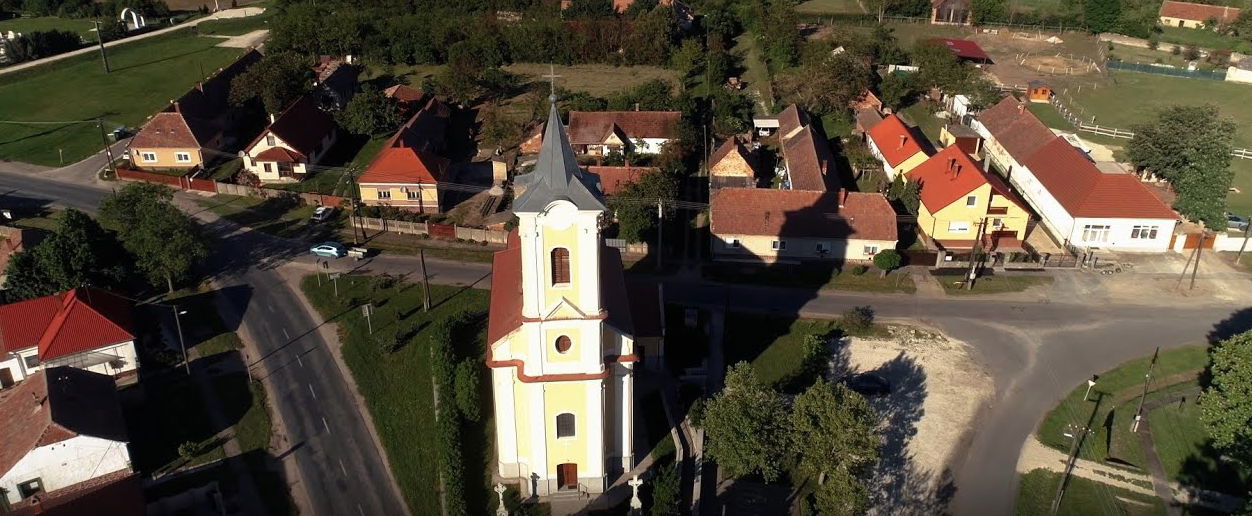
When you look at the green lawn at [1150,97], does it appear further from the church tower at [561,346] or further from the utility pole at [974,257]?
the church tower at [561,346]

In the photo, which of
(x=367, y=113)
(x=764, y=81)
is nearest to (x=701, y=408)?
(x=367, y=113)

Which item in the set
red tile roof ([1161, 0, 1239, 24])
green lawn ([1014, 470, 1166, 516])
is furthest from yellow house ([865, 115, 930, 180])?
red tile roof ([1161, 0, 1239, 24])

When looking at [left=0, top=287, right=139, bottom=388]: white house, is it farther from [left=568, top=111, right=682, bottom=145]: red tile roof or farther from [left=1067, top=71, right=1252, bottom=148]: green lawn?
[left=1067, top=71, right=1252, bottom=148]: green lawn

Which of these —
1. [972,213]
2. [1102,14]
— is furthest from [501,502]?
[1102,14]

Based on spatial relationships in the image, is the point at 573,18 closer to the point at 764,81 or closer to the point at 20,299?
the point at 764,81

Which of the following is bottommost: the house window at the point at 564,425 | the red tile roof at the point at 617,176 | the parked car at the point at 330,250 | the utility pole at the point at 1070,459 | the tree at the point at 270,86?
the utility pole at the point at 1070,459

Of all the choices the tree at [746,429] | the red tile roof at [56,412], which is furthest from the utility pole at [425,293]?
the tree at [746,429]
